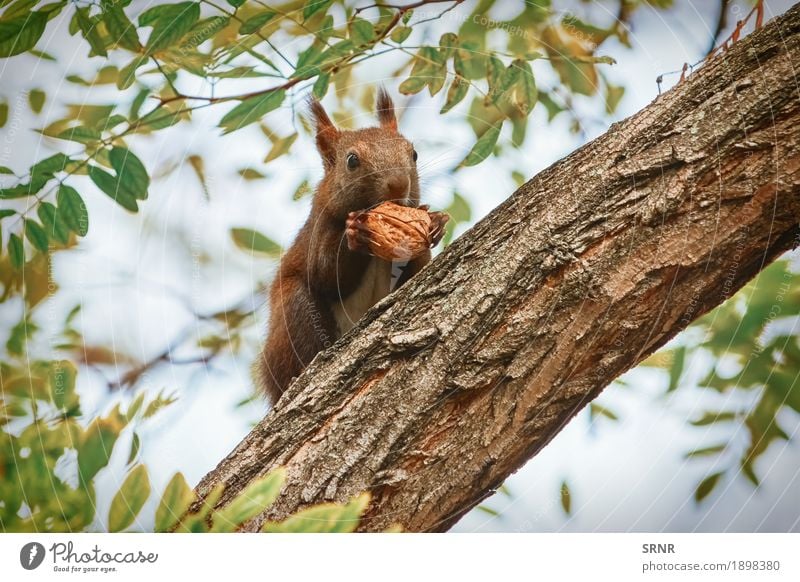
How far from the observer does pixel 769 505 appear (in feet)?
5.56

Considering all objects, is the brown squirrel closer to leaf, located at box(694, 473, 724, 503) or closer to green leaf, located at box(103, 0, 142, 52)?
green leaf, located at box(103, 0, 142, 52)

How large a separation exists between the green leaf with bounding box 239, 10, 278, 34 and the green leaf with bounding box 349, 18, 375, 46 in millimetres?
203

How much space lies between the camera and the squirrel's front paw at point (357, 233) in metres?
1.84

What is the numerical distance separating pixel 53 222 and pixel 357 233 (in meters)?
0.77

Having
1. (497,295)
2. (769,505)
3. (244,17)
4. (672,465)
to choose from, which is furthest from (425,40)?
(769,505)

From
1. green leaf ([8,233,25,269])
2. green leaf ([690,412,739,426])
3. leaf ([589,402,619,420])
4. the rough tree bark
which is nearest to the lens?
the rough tree bark

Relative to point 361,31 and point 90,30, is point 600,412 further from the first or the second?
point 90,30

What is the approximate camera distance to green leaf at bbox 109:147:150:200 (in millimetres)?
1840

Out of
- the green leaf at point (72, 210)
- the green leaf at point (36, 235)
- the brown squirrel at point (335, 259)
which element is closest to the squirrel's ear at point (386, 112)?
the brown squirrel at point (335, 259)

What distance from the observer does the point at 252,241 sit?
77.4 inches

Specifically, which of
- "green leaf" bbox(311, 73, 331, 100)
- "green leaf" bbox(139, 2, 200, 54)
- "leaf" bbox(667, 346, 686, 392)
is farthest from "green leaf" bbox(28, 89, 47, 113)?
"leaf" bbox(667, 346, 686, 392)

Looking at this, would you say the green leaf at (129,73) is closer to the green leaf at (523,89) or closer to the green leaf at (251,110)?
the green leaf at (251,110)
